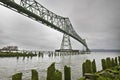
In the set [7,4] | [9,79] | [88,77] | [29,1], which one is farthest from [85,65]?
[29,1]

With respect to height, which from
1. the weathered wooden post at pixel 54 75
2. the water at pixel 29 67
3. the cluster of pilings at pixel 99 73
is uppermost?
the weathered wooden post at pixel 54 75

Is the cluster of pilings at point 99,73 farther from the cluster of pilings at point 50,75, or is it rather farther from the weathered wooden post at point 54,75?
the weathered wooden post at point 54,75

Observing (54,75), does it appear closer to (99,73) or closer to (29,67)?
(99,73)

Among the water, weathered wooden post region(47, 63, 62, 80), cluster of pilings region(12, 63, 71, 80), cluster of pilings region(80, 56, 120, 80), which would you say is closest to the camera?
cluster of pilings region(12, 63, 71, 80)

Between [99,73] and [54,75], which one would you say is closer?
[54,75]

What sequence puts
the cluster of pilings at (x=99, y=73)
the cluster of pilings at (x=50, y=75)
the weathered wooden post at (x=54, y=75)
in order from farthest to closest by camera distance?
the cluster of pilings at (x=99, y=73), the weathered wooden post at (x=54, y=75), the cluster of pilings at (x=50, y=75)

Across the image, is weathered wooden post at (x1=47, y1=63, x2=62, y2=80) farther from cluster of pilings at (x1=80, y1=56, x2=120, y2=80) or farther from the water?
the water

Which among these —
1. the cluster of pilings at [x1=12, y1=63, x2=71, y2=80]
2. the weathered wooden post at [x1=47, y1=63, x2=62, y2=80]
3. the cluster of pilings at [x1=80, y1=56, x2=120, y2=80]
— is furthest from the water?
the weathered wooden post at [x1=47, y1=63, x2=62, y2=80]

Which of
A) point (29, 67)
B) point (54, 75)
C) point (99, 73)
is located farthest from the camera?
point (29, 67)

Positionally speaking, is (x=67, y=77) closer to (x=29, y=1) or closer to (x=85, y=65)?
(x=85, y=65)

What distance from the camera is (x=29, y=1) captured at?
30.5 m

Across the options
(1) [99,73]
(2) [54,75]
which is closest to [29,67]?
(1) [99,73]

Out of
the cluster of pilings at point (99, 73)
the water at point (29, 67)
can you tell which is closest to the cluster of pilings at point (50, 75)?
the cluster of pilings at point (99, 73)

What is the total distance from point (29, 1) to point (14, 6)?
7.25 m
